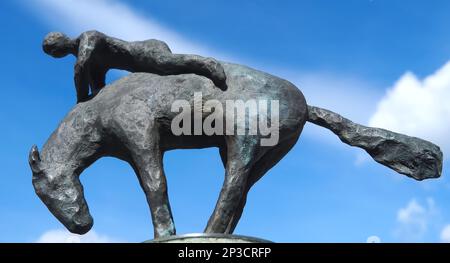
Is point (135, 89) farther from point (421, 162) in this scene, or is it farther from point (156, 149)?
point (421, 162)

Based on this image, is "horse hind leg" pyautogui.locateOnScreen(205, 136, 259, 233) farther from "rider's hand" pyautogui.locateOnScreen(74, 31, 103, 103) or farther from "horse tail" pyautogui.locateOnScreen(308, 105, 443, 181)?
"rider's hand" pyautogui.locateOnScreen(74, 31, 103, 103)

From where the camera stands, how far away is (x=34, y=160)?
6.84m

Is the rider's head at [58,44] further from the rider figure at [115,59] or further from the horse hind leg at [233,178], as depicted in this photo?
the horse hind leg at [233,178]

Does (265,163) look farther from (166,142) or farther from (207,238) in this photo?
(207,238)

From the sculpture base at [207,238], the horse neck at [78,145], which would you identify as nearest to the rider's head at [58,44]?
the horse neck at [78,145]

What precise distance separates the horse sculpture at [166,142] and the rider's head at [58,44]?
50cm

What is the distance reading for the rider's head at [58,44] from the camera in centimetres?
710

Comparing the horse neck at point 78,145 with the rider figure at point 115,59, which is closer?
the rider figure at point 115,59

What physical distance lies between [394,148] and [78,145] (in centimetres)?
272

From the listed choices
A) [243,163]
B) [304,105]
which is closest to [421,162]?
[304,105]

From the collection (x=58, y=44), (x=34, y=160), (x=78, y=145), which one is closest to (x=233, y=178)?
(x=78, y=145)

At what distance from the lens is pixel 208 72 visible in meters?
6.65

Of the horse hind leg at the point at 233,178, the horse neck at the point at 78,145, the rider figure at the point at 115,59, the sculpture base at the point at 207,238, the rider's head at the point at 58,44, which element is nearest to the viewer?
the sculpture base at the point at 207,238
